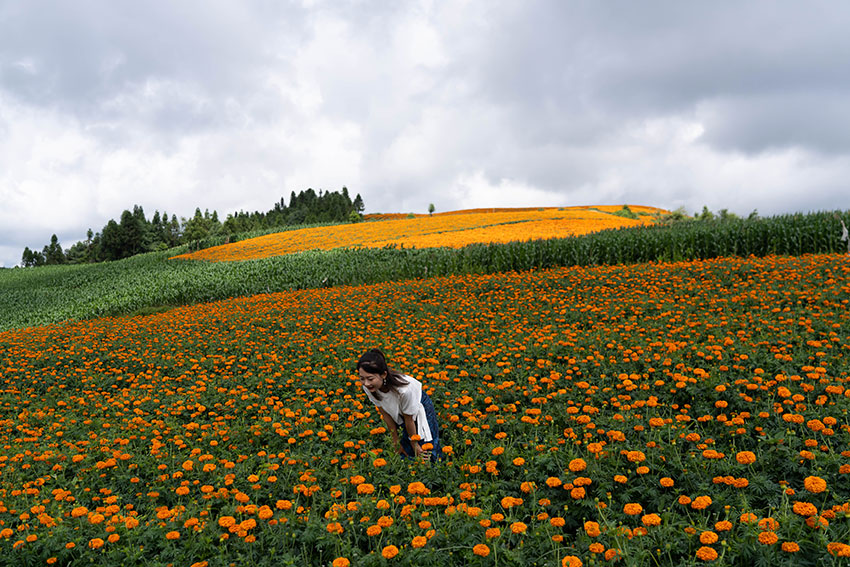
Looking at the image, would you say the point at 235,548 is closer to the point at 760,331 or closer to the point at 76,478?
the point at 76,478

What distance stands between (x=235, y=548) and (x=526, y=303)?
8453 mm

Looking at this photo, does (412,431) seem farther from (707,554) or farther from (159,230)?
(159,230)

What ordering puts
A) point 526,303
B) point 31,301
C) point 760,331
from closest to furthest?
point 760,331, point 526,303, point 31,301

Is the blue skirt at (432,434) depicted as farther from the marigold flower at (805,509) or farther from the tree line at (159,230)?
the tree line at (159,230)

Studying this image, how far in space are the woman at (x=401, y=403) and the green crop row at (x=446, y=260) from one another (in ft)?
43.4

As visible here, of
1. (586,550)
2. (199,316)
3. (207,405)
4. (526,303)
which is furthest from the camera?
(199,316)

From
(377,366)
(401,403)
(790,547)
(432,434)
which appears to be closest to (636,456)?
(790,547)

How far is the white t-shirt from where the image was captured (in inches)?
169

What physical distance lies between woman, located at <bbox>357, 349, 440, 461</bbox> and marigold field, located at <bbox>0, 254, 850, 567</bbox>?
0.22 metres

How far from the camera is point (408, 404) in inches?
169

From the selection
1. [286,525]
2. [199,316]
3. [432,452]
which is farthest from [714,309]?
[199,316]

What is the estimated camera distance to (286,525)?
332 cm

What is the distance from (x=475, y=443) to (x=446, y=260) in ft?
47.3

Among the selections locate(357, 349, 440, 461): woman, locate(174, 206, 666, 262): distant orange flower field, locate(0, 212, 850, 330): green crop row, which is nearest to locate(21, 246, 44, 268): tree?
locate(174, 206, 666, 262): distant orange flower field
